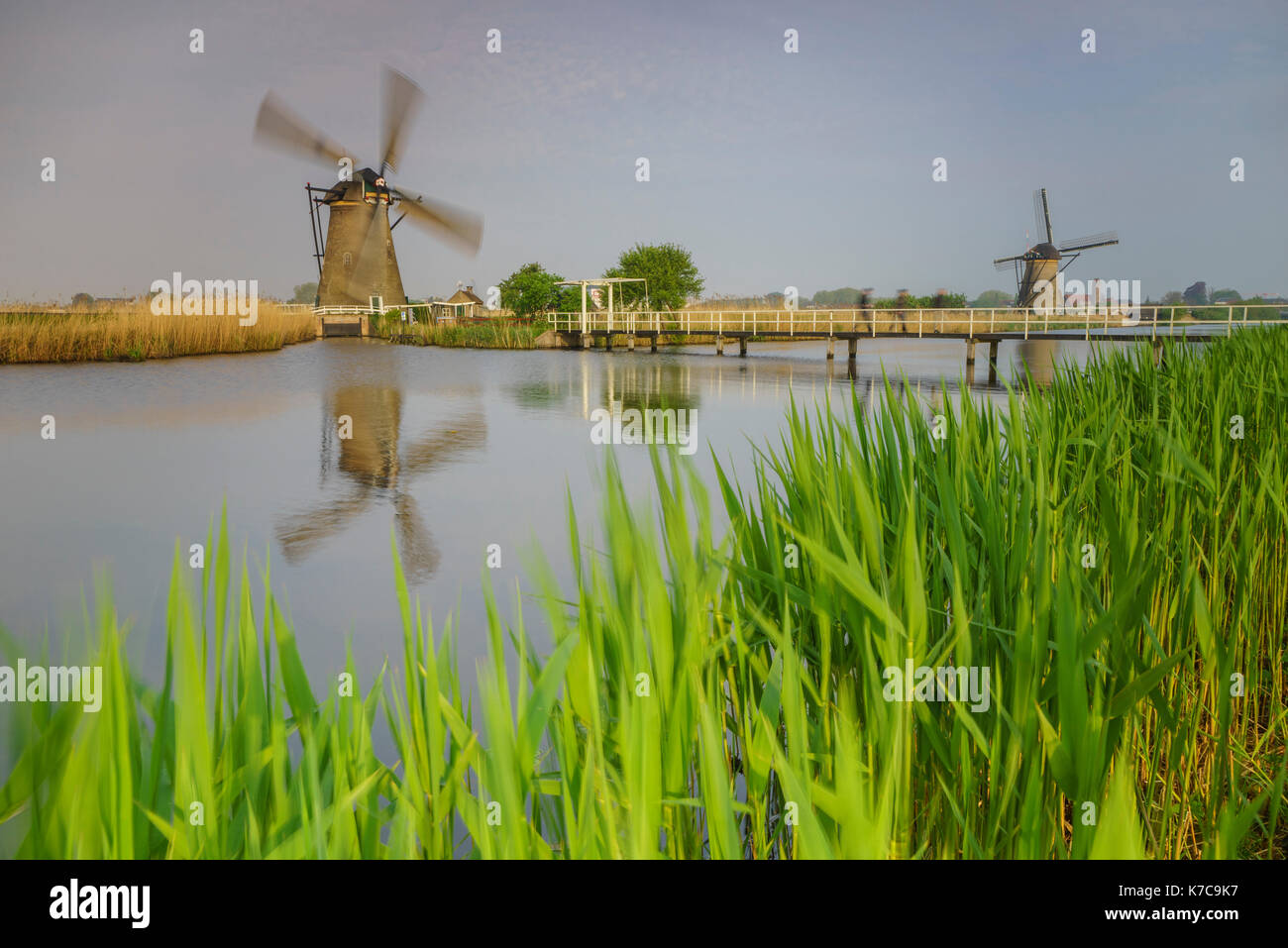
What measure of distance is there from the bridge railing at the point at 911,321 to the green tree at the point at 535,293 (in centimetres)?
1370

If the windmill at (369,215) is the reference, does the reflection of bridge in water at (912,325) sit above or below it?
below

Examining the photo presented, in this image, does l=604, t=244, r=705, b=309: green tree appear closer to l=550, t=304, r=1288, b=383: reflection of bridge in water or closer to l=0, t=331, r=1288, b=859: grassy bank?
l=550, t=304, r=1288, b=383: reflection of bridge in water

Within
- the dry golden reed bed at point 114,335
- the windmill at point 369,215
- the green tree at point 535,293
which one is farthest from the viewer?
the green tree at point 535,293

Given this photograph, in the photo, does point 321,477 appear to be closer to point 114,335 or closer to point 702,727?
point 702,727

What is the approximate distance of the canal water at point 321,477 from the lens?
4.47 m

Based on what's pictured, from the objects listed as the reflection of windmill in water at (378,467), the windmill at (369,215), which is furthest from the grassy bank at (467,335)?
the reflection of windmill in water at (378,467)

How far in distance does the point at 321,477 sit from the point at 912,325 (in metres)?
17.4

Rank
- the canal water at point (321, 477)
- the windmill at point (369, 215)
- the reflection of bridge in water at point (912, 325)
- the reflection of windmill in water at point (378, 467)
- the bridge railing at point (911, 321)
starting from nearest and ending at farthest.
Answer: the canal water at point (321, 477)
the reflection of windmill in water at point (378, 467)
the bridge railing at point (911, 321)
the reflection of bridge in water at point (912, 325)
the windmill at point (369, 215)

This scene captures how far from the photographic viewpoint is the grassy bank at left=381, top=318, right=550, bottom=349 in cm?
3127

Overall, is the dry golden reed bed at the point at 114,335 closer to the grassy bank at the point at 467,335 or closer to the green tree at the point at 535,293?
the grassy bank at the point at 467,335

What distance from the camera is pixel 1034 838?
1.15m

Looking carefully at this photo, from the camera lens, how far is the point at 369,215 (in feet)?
102
